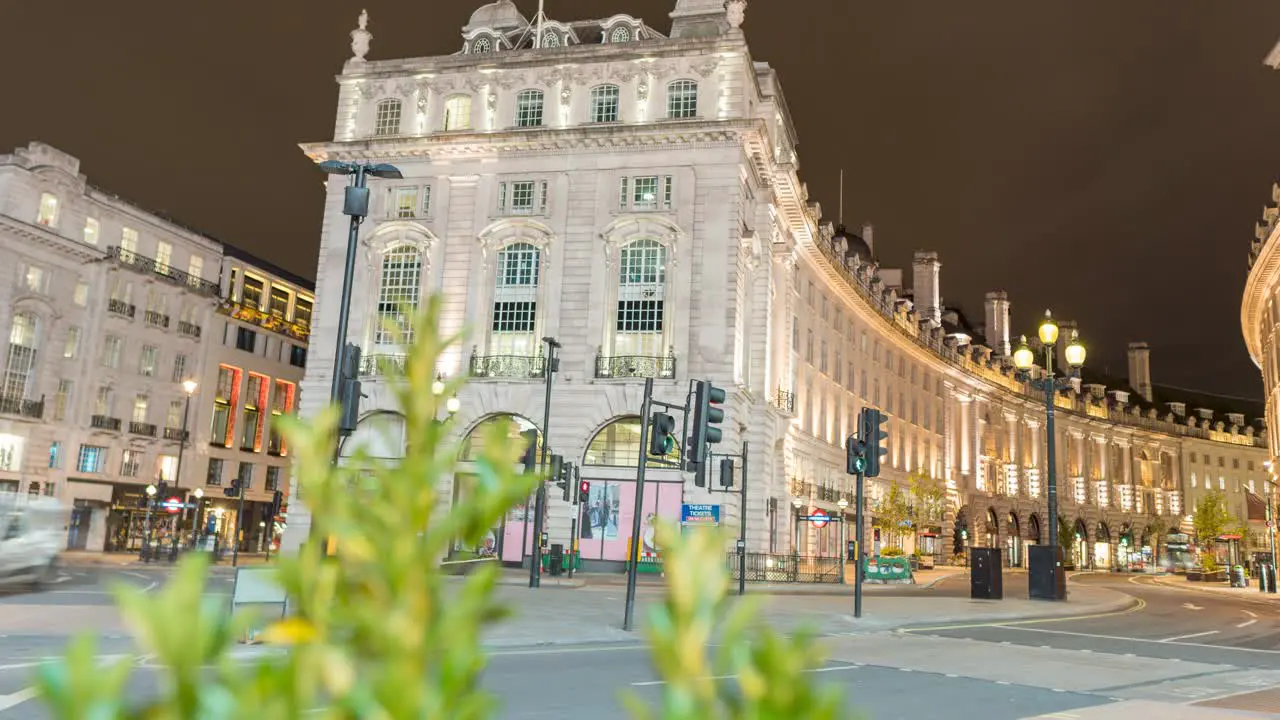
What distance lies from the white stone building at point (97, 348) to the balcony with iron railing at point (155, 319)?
8 cm

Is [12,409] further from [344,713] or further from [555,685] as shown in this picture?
[344,713]

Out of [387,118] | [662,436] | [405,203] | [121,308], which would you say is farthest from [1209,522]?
[121,308]

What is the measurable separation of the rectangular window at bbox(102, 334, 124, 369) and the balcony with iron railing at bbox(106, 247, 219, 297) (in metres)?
3.99

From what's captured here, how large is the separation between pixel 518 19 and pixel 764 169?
51.7 ft

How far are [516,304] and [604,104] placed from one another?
9.73 m

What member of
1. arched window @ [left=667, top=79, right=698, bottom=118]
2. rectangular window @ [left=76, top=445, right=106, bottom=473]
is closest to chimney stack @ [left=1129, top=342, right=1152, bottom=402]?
arched window @ [left=667, top=79, right=698, bottom=118]

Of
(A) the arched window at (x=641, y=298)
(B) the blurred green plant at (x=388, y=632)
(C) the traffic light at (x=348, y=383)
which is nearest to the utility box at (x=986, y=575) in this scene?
(A) the arched window at (x=641, y=298)

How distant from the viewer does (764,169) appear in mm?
47562

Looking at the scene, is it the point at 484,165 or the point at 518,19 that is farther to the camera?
the point at 518,19

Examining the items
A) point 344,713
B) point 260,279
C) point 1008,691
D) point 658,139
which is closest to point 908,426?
point 658,139

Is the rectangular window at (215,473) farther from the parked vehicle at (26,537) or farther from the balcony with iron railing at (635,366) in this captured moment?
the parked vehicle at (26,537)

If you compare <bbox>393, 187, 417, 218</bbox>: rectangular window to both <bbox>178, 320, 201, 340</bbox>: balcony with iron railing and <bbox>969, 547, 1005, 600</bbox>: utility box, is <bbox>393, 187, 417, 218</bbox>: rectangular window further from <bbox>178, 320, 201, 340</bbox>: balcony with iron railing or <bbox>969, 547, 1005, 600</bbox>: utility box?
<bbox>969, 547, 1005, 600</bbox>: utility box

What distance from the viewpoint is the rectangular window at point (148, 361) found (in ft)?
187

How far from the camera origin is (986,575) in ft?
103
